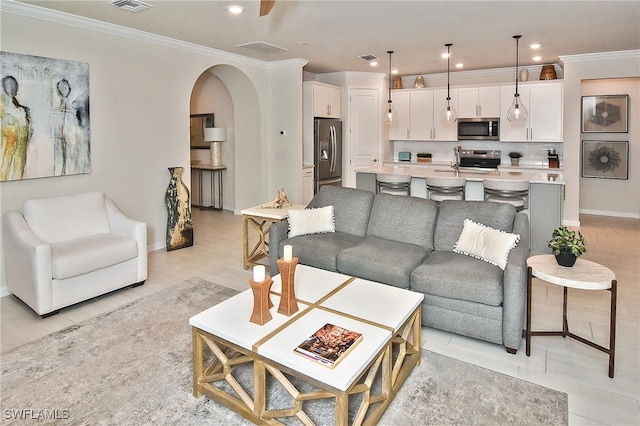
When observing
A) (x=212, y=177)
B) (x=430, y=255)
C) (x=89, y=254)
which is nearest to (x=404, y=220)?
(x=430, y=255)

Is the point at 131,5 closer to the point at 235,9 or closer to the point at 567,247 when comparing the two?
the point at 235,9

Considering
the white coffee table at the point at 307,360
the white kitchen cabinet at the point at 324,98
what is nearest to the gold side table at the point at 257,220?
the white coffee table at the point at 307,360

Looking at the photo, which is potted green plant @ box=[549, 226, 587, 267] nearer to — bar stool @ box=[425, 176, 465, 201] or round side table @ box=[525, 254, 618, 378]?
round side table @ box=[525, 254, 618, 378]

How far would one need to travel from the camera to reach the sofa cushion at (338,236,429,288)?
313 centimetres

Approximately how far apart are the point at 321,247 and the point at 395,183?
2.08 metres

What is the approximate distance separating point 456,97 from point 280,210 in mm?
4690

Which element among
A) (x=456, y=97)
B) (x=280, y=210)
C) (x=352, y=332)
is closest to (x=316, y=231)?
(x=280, y=210)

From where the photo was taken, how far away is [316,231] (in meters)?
3.99

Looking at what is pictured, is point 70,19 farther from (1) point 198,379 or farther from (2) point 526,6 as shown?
(2) point 526,6

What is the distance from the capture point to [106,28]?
4484 millimetres

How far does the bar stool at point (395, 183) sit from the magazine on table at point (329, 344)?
342 cm

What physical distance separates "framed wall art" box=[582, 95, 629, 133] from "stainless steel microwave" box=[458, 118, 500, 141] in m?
1.46

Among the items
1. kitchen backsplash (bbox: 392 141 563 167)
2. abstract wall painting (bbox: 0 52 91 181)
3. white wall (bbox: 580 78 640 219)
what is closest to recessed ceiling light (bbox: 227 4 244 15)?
abstract wall painting (bbox: 0 52 91 181)

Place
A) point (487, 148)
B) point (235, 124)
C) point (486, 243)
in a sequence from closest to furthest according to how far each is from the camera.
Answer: point (486, 243) < point (235, 124) < point (487, 148)
